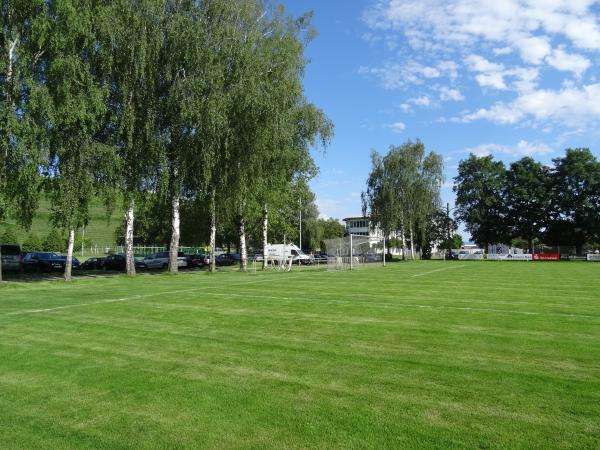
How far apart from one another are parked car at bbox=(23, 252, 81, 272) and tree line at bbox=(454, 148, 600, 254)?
198ft

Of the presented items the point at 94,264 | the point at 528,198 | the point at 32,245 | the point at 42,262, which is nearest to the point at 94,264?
the point at 94,264

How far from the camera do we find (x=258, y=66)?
2739 cm

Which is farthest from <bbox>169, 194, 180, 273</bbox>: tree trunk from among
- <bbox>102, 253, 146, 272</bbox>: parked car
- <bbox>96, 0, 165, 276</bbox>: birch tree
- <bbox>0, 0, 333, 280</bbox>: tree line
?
<bbox>102, 253, 146, 272</bbox>: parked car

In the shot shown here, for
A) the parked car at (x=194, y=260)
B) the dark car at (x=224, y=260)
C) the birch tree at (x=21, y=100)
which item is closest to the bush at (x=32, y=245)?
the dark car at (x=224, y=260)

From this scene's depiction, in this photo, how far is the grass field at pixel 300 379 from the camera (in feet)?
14.5

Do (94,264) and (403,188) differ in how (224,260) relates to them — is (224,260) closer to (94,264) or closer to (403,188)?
(94,264)

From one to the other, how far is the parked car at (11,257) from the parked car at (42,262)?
8.30 feet

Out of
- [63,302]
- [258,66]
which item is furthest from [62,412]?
[258,66]

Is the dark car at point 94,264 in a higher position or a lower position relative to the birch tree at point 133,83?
lower

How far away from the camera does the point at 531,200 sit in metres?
73.4

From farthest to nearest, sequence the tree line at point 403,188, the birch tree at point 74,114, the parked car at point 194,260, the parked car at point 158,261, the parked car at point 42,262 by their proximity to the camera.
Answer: the tree line at point 403,188
the parked car at point 194,260
the parked car at point 158,261
the parked car at point 42,262
the birch tree at point 74,114

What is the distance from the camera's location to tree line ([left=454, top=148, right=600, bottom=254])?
228 ft

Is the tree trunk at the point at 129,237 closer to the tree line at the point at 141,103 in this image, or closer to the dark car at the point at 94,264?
the tree line at the point at 141,103

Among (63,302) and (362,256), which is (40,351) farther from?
(362,256)
